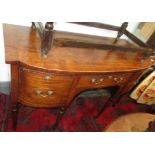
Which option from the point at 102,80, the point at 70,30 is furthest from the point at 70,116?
the point at 70,30

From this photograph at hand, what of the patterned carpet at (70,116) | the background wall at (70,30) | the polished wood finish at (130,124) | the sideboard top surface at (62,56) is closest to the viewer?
the sideboard top surface at (62,56)

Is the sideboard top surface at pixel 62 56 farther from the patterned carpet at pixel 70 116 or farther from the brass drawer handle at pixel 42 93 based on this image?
the patterned carpet at pixel 70 116

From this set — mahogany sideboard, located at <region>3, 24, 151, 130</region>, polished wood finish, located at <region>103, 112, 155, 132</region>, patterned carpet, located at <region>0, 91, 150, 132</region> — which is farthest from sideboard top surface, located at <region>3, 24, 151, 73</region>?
patterned carpet, located at <region>0, 91, 150, 132</region>

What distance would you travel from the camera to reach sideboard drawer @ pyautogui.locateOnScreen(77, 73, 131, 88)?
120 cm

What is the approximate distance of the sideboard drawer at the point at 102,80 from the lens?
120 centimetres

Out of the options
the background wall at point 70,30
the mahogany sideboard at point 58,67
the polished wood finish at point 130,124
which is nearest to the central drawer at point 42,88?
the mahogany sideboard at point 58,67

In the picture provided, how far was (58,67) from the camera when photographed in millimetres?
1035

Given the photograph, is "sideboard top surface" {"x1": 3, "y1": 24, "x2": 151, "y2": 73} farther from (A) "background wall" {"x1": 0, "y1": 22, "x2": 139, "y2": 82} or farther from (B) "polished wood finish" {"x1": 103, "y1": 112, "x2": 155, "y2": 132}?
(B) "polished wood finish" {"x1": 103, "y1": 112, "x2": 155, "y2": 132}

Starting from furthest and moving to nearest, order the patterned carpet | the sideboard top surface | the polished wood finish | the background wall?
the patterned carpet → the background wall → the polished wood finish → the sideboard top surface

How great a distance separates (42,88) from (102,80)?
0.42 meters

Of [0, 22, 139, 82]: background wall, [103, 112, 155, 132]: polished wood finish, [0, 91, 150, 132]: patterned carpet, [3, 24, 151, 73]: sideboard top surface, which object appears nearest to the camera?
[3, 24, 151, 73]: sideboard top surface

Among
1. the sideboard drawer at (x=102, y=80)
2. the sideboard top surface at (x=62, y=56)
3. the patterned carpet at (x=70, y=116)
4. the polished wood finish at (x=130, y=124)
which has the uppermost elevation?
the sideboard top surface at (x=62, y=56)

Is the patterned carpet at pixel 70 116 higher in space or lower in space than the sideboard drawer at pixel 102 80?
lower
